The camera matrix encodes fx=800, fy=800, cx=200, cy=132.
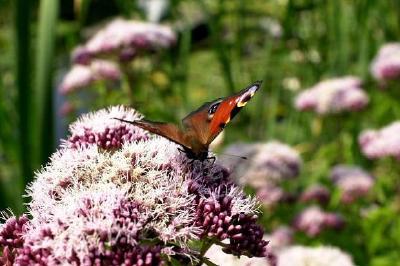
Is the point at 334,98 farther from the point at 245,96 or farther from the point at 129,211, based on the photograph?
the point at 129,211

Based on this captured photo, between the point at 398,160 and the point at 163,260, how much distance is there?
284 cm

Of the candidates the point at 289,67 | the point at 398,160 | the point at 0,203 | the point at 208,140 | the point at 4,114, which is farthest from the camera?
the point at 289,67

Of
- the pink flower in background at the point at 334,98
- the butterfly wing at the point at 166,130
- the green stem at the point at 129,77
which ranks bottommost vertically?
the butterfly wing at the point at 166,130

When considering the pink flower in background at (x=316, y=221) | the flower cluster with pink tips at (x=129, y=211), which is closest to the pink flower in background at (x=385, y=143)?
the pink flower in background at (x=316, y=221)

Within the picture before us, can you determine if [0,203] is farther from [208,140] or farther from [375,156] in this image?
[375,156]

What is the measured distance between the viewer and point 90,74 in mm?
5051

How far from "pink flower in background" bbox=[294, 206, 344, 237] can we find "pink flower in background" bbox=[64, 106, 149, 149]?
2080 mm

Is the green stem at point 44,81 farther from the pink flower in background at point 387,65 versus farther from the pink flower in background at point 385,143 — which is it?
the pink flower in background at point 387,65

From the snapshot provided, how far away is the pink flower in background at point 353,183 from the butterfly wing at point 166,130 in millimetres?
2557

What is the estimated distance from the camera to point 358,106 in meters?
5.07

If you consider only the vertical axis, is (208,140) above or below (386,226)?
below

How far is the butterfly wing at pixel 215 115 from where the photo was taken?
1.93 m

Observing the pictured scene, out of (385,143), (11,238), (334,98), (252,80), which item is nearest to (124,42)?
(252,80)

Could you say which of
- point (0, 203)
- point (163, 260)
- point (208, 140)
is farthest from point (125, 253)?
point (0, 203)
